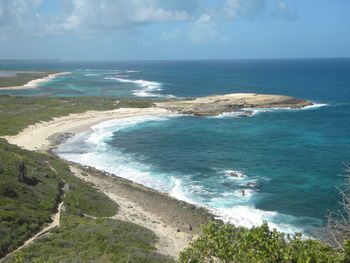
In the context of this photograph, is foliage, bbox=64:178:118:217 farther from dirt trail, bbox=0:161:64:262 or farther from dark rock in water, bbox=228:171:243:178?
dark rock in water, bbox=228:171:243:178

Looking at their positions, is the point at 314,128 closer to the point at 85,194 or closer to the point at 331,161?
the point at 331,161

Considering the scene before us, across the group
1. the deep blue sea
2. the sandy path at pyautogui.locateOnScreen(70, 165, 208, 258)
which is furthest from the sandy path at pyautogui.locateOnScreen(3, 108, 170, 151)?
the sandy path at pyautogui.locateOnScreen(70, 165, 208, 258)

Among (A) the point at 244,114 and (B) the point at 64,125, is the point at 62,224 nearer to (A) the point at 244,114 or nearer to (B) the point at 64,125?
(B) the point at 64,125

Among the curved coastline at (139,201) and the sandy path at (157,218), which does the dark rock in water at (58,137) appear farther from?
the sandy path at (157,218)

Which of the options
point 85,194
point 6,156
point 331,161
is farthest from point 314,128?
point 6,156

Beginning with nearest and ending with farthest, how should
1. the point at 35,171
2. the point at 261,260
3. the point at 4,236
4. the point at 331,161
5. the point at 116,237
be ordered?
the point at 261,260
the point at 4,236
the point at 116,237
the point at 35,171
the point at 331,161

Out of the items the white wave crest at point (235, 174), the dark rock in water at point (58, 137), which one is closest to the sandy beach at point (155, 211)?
the dark rock in water at point (58, 137)

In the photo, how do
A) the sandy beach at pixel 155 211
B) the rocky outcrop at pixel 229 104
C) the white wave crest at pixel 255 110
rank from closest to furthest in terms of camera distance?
the sandy beach at pixel 155 211 < the white wave crest at pixel 255 110 < the rocky outcrop at pixel 229 104
